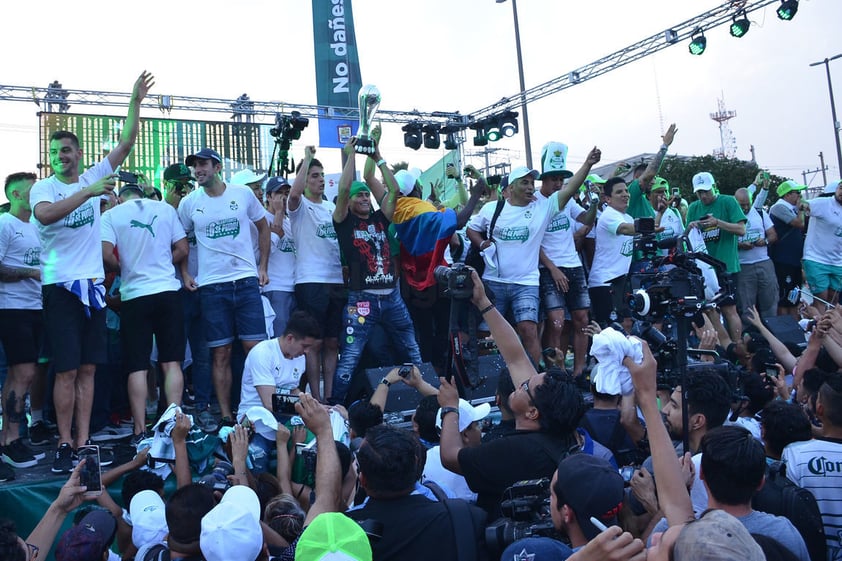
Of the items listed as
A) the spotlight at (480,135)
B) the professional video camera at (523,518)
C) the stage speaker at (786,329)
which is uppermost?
the spotlight at (480,135)

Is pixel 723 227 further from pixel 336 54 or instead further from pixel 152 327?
pixel 336 54

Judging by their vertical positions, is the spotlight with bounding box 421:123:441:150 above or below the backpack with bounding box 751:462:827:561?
above

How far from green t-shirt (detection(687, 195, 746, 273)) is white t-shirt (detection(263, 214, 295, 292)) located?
498 centimetres

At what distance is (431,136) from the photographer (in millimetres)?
15672

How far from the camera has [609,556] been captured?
6.79 ft

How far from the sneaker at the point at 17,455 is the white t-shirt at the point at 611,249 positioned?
5.61 m

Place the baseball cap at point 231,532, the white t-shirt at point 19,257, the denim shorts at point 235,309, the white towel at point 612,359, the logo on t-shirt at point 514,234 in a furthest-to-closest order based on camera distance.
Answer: the logo on t-shirt at point 514,234 → the denim shorts at point 235,309 → the white t-shirt at point 19,257 → the white towel at point 612,359 → the baseball cap at point 231,532

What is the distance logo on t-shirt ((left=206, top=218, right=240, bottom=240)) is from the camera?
20.9 feet

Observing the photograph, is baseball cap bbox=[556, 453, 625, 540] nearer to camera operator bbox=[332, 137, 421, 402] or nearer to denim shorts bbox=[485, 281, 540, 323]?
camera operator bbox=[332, 137, 421, 402]

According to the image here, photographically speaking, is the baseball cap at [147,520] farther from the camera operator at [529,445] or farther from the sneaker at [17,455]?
the sneaker at [17,455]

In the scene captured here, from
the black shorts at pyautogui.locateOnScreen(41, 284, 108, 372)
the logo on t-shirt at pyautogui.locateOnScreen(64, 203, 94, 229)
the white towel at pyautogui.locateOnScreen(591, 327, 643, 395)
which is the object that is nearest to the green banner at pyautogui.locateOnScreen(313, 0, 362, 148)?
the logo on t-shirt at pyautogui.locateOnScreen(64, 203, 94, 229)

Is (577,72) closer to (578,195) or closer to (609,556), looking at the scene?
(578,195)

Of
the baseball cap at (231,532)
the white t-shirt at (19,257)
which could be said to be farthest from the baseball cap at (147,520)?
the white t-shirt at (19,257)

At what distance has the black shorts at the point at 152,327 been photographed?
5840 mm
